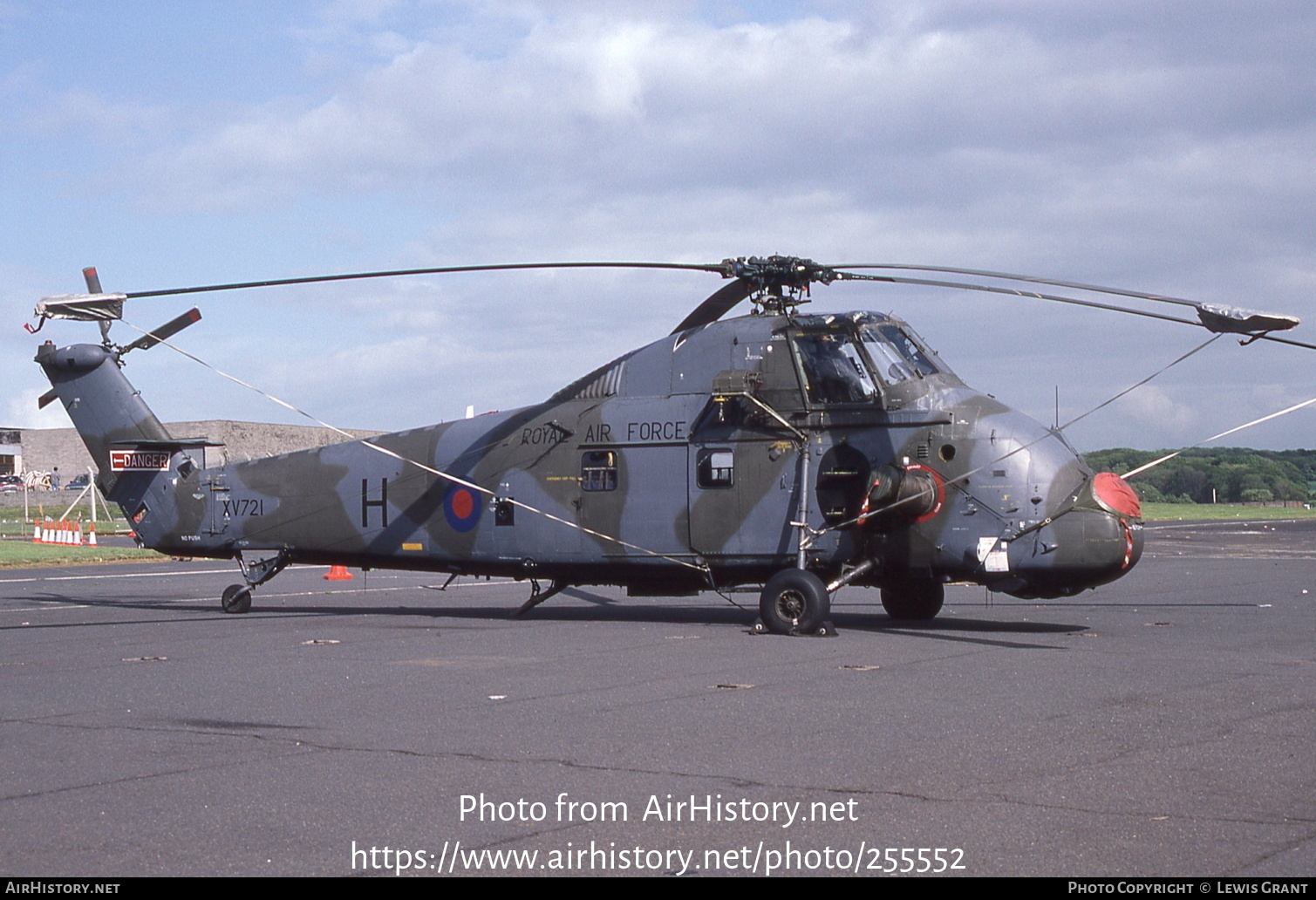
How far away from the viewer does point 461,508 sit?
19594 mm

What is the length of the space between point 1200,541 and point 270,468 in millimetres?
37909

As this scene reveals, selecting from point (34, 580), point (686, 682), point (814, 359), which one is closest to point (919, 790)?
point (686, 682)

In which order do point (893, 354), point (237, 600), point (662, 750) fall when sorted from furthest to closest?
1. point (237, 600)
2. point (893, 354)
3. point (662, 750)

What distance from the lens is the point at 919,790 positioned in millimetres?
7367

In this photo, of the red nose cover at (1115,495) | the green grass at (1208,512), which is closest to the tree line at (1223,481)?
the green grass at (1208,512)

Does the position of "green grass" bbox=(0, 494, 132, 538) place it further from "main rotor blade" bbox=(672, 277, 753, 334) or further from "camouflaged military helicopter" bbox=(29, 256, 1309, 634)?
"main rotor blade" bbox=(672, 277, 753, 334)

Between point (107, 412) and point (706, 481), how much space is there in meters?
10.5

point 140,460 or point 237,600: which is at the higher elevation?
point 140,460

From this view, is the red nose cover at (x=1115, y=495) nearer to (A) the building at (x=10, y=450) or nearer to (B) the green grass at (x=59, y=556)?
(B) the green grass at (x=59, y=556)

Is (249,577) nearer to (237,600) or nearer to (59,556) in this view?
(237,600)

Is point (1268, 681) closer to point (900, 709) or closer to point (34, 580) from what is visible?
point (900, 709)

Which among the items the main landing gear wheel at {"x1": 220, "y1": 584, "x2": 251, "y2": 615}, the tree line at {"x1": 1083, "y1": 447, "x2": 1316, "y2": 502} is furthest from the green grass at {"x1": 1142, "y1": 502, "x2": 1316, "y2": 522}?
the main landing gear wheel at {"x1": 220, "y1": 584, "x2": 251, "y2": 615}

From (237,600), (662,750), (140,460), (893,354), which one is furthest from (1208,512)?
(662,750)

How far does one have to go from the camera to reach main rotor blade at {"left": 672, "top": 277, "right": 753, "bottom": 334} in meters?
17.0
